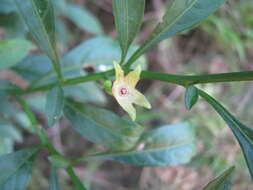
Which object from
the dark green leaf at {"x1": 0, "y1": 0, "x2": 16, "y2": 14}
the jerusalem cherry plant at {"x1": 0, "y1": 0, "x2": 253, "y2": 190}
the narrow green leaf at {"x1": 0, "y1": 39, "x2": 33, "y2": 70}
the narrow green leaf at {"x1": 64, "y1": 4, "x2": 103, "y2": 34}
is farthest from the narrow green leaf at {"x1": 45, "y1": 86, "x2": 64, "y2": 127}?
the narrow green leaf at {"x1": 64, "y1": 4, "x2": 103, "y2": 34}

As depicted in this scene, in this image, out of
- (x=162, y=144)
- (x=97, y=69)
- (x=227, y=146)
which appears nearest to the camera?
(x=162, y=144)

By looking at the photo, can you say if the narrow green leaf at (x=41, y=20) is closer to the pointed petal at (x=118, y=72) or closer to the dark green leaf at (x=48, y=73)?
the pointed petal at (x=118, y=72)

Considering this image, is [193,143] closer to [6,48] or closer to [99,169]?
[6,48]

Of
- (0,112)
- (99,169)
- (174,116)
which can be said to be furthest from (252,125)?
(0,112)

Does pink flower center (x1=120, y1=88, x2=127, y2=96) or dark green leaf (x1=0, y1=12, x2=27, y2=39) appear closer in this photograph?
pink flower center (x1=120, y1=88, x2=127, y2=96)

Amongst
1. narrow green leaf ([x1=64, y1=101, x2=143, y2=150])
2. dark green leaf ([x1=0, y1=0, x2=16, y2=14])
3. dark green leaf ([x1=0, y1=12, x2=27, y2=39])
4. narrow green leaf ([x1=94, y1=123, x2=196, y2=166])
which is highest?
dark green leaf ([x1=0, y1=0, x2=16, y2=14])

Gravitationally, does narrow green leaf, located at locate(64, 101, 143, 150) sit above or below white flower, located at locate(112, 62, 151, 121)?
below

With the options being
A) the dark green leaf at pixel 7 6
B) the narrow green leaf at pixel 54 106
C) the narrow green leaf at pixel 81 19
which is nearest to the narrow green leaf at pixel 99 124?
the narrow green leaf at pixel 54 106

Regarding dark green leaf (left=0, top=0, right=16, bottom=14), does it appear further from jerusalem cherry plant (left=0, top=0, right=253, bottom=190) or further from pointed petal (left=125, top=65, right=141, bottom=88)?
pointed petal (left=125, top=65, right=141, bottom=88)

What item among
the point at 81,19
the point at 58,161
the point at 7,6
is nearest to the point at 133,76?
the point at 58,161
